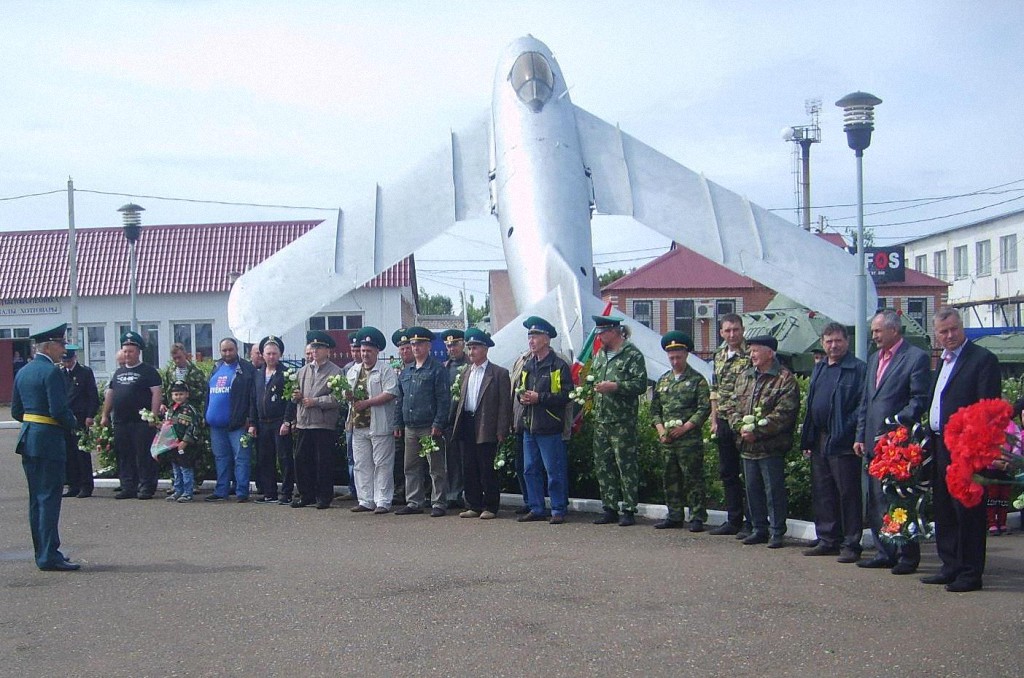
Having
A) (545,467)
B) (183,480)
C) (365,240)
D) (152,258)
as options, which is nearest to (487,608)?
(545,467)

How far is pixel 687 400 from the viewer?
880cm

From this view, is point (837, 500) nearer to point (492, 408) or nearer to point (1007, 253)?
point (492, 408)

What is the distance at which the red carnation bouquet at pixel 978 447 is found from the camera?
17.2 ft

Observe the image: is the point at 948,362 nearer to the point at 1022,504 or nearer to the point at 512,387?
the point at 1022,504

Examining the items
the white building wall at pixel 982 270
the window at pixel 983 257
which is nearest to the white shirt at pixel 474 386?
the white building wall at pixel 982 270

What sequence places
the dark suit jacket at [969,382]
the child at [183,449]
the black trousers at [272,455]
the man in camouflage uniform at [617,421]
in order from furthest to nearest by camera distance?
the child at [183,449] → the black trousers at [272,455] → the man in camouflage uniform at [617,421] → the dark suit jacket at [969,382]

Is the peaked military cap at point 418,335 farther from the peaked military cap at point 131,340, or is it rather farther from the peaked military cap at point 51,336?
the peaked military cap at point 131,340

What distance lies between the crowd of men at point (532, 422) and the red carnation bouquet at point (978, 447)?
43.2 inches

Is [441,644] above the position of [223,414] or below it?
below

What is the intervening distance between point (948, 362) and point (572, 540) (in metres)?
3.20

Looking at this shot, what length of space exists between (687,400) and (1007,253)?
41.3 meters

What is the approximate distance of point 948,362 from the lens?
6.63m

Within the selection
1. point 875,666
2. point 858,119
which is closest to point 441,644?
point 875,666

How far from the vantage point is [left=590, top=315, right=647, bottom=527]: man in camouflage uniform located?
9086 mm
